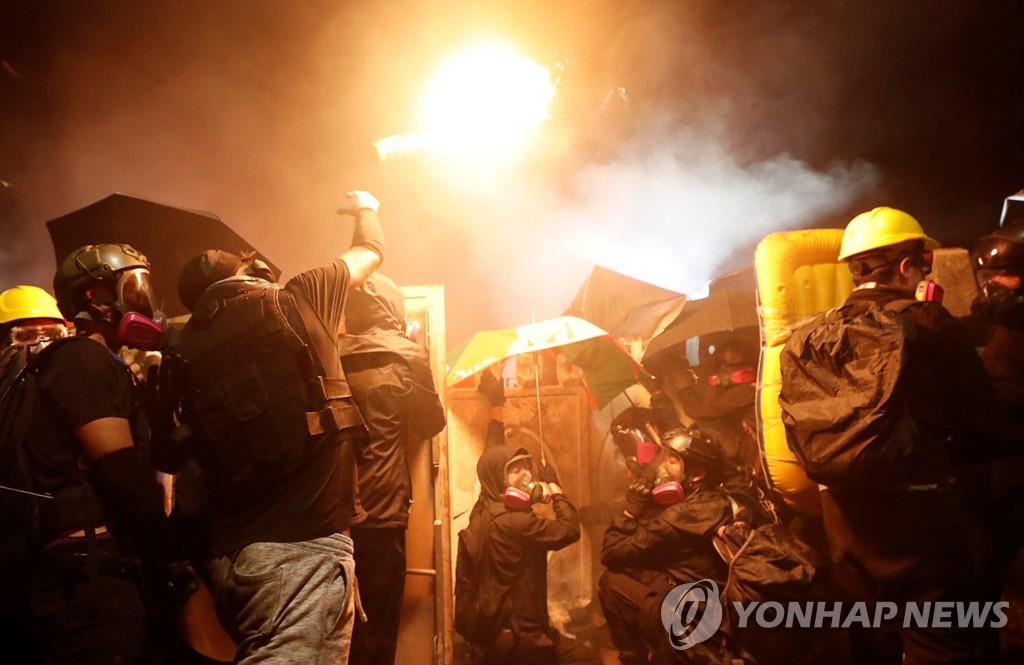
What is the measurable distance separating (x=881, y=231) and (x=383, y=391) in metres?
3.75

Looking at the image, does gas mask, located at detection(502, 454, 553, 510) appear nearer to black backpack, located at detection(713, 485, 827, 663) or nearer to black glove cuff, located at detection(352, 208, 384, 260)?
black backpack, located at detection(713, 485, 827, 663)

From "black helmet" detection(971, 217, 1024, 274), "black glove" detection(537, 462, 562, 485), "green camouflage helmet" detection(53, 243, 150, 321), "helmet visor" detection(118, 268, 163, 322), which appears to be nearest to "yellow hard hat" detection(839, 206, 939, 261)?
"black helmet" detection(971, 217, 1024, 274)

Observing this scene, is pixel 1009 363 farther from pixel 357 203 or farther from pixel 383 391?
pixel 357 203

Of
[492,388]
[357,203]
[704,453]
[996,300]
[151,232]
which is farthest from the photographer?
[492,388]

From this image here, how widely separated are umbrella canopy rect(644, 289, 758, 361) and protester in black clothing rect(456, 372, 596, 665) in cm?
269

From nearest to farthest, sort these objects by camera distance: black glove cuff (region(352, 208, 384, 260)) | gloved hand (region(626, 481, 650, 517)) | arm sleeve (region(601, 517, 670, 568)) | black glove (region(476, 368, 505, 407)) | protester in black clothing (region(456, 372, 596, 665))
Answer: black glove cuff (region(352, 208, 384, 260))
arm sleeve (region(601, 517, 670, 568))
gloved hand (region(626, 481, 650, 517))
protester in black clothing (region(456, 372, 596, 665))
black glove (region(476, 368, 505, 407))

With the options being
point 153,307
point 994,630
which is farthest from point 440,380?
point 994,630

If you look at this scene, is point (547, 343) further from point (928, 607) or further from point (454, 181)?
point (454, 181)

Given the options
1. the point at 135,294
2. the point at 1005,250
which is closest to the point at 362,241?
the point at 135,294

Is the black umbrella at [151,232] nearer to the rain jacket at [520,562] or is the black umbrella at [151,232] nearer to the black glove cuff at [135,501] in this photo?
the black glove cuff at [135,501]

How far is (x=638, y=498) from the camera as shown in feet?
18.1

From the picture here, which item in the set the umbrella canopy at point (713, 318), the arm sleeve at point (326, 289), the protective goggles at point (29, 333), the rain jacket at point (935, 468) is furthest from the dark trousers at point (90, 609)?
the umbrella canopy at point (713, 318)

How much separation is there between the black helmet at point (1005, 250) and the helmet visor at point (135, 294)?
22.0 feet

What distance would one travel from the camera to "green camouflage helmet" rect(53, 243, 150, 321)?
2.98 m
